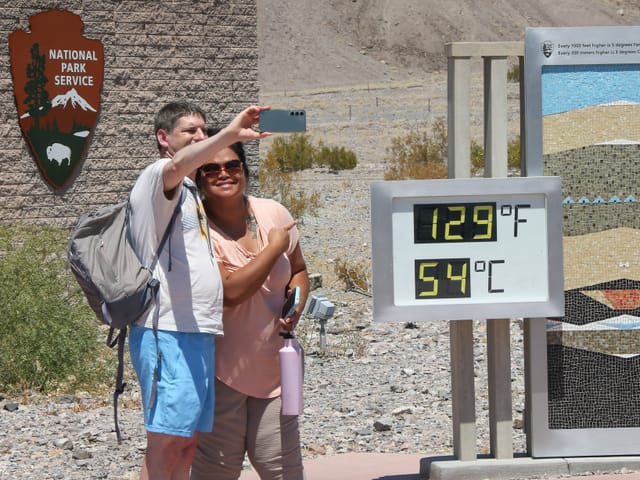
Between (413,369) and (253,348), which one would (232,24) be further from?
(253,348)

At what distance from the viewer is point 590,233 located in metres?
5.41

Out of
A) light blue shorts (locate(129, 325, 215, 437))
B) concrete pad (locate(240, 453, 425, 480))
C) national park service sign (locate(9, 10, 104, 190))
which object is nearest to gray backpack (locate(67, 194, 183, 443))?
light blue shorts (locate(129, 325, 215, 437))

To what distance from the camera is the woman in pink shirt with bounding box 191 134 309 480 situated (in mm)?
4094

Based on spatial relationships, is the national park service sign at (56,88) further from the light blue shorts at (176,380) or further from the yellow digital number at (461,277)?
the light blue shorts at (176,380)

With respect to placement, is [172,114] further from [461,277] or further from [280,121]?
[461,277]

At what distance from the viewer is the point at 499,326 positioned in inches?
212

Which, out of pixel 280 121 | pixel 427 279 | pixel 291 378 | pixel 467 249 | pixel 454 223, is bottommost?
pixel 291 378

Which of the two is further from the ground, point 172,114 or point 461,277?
point 172,114

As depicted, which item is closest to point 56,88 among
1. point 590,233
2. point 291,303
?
point 590,233

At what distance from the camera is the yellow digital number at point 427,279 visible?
17.0ft

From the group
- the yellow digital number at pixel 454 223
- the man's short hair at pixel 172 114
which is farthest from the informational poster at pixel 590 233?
the man's short hair at pixel 172 114

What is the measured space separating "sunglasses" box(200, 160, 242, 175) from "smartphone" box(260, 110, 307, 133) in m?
0.20

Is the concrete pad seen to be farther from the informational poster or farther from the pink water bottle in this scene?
the pink water bottle

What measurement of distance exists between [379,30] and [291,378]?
68.5 m
